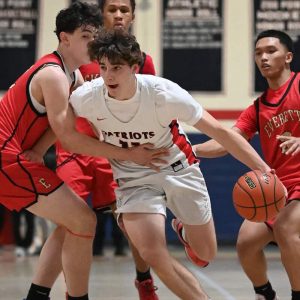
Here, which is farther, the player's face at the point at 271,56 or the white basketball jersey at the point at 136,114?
the player's face at the point at 271,56

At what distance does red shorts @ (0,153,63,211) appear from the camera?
4.73m

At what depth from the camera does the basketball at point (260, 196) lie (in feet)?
15.7

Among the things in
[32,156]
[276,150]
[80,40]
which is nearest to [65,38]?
[80,40]

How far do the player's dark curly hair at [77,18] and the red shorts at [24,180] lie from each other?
0.80m

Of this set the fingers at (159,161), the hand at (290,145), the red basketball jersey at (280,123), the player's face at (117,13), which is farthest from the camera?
the player's face at (117,13)

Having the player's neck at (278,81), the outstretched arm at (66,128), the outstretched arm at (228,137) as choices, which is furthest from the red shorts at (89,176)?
the player's neck at (278,81)

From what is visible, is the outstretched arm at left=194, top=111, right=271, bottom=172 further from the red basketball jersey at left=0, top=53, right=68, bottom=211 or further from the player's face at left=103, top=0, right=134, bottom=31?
the player's face at left=103, top=0, right=134, bottom=31

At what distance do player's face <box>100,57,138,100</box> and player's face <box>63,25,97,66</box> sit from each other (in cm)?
36

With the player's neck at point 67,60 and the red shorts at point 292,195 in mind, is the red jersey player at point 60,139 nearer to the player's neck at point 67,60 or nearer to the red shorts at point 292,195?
the player's neck at point 67,60

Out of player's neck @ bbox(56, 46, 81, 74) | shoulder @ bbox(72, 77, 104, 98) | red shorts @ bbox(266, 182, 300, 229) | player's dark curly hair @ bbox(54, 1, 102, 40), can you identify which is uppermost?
player's dark curly hair @ bbox(54, 1, 102, 40)

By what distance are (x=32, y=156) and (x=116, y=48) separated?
0.82 metres

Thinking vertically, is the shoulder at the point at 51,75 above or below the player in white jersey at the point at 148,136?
above

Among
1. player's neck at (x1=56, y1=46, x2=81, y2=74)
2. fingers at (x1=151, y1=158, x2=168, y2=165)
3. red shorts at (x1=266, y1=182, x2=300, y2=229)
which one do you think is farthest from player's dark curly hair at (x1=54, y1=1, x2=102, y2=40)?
red shorts at (x1=266, y1=182, x2=300, y2=229)

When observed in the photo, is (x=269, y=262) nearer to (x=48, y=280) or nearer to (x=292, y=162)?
(x=292, y=162)
